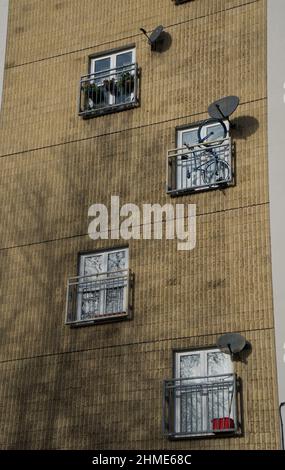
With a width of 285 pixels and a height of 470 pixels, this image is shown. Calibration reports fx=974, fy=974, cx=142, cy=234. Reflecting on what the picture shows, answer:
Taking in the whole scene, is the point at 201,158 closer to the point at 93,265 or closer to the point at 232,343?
the point at 93,265

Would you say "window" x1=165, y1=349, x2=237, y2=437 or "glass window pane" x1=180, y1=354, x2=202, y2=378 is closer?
"window" x1=165, y1=349, x2=237, y2=437

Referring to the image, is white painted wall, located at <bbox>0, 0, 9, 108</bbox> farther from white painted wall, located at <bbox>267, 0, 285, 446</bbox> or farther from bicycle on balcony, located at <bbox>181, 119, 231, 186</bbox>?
white painted wall, located at <bbox>267, 0, 285, 446</bbox>

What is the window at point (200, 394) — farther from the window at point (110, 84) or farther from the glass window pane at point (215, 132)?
the window at point (110, 84)

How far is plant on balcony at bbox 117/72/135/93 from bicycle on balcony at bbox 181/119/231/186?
2216mm

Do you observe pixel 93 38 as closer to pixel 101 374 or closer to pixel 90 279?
pixel 90 279

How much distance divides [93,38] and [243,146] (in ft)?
17.9

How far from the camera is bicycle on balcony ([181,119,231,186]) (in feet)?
69.0

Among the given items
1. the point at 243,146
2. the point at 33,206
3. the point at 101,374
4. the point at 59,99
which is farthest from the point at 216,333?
the point at 59,99

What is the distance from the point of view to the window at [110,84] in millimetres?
22891

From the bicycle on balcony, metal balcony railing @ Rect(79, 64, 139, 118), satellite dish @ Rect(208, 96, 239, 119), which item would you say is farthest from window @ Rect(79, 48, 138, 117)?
satellite dish @ Rect(208, 96, 239, 119)

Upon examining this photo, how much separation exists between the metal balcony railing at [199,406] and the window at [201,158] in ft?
14.0

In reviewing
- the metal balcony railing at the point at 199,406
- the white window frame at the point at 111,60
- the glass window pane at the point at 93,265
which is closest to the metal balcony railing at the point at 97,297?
the glass window pane at the point at 93,265

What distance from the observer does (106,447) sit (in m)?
19.5

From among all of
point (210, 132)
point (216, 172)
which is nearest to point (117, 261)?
point (216, 172)
